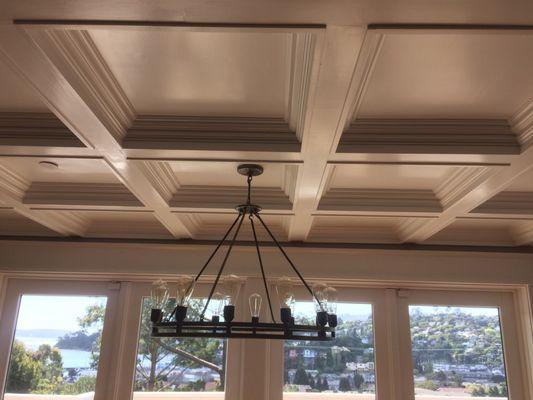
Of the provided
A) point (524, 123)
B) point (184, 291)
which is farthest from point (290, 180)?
point (524, 123)

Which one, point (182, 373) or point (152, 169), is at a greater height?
point (152, 169)

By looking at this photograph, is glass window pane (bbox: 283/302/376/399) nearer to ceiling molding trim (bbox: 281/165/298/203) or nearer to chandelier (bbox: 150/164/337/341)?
ceiling molding trim (bbox: 281/165/298/203)

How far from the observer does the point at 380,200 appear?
8.77ft

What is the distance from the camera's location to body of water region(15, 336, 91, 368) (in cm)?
354

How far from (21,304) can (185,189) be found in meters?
1.98

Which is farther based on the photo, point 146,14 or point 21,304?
point 21,304

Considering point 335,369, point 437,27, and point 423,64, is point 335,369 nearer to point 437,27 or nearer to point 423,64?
point 423,64

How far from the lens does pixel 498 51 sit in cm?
140

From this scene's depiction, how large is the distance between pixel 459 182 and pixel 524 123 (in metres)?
0.60

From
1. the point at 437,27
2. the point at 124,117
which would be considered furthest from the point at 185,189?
the point at 437,27

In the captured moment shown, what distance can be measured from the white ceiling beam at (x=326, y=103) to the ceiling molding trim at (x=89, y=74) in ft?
2.26

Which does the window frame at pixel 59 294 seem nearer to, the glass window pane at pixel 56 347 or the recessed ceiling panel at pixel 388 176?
the glass window pane at pixel 56 347

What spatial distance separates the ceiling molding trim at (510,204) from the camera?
8.63ft

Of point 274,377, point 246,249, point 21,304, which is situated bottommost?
point 274,377
